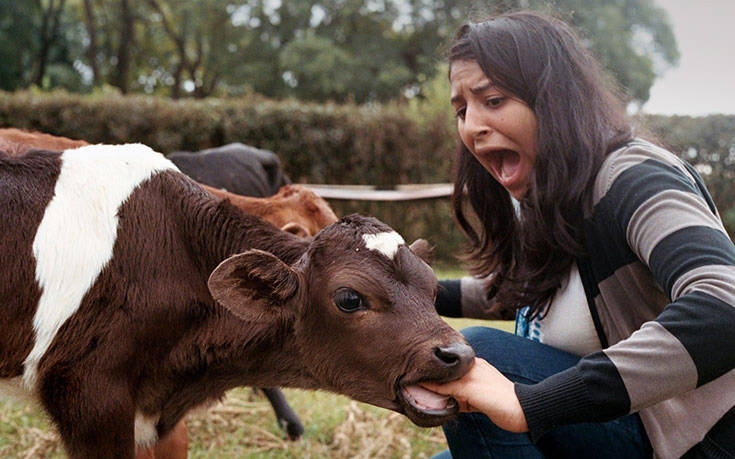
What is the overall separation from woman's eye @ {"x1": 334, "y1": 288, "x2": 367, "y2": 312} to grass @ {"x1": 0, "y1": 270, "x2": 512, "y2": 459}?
194cm

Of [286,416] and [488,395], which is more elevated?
[488,395]

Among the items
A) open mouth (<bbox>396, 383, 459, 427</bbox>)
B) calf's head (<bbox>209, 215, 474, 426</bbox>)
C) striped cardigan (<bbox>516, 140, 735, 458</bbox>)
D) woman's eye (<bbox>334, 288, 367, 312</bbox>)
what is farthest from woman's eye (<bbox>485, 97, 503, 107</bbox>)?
open mouth (<bbox>396, 383, 459, 427</bbox>)

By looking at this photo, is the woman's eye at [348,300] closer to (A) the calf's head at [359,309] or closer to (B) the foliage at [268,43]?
(A) the calf's head at [359,309]

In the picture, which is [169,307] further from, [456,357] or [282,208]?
[282,208]

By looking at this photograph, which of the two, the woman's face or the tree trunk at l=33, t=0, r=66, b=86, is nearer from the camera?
the woman's face

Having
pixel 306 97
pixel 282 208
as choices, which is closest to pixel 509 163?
pixel 282 208

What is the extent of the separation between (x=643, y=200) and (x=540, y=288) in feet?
2.15

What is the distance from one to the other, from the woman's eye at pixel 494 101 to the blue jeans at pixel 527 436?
91 centimetres

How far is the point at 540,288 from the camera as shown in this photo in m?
2.75

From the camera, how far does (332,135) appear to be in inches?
Answer: 483

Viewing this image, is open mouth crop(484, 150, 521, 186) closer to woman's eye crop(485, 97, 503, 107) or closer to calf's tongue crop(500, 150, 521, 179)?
calf's tongue crop(500, 150, 521, 179)

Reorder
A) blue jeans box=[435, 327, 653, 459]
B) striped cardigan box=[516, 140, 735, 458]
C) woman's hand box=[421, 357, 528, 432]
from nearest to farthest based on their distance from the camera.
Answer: striped cardigan box=[516, 140, 735, 458] → woman's hand box=[421, 357, 528, 432] → blue jeans box=[435, 327, 653, 459]

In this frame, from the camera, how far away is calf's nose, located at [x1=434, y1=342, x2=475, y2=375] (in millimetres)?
2213

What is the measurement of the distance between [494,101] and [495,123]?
0.08 meters
